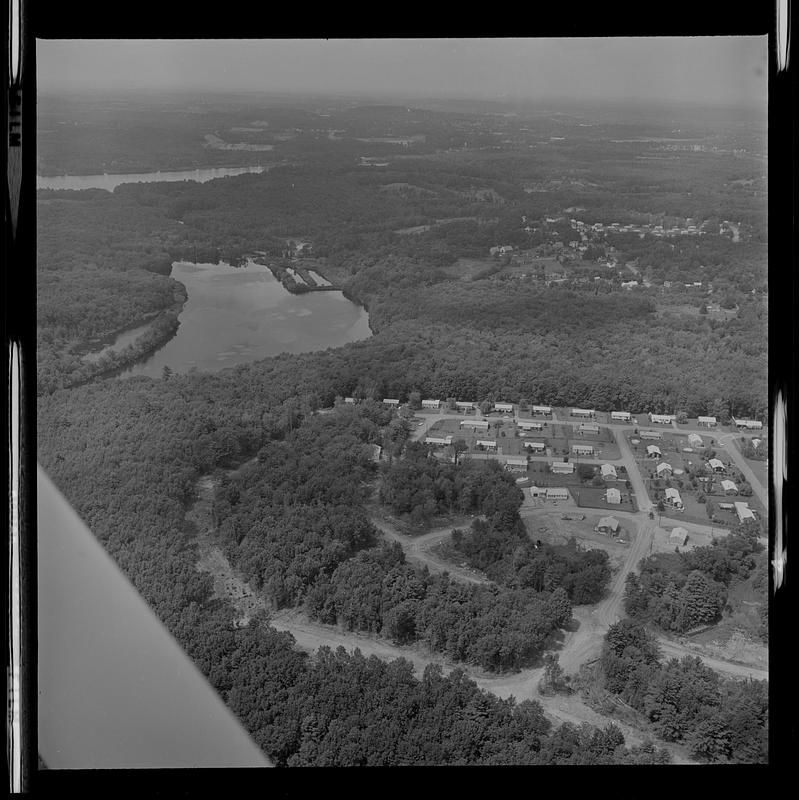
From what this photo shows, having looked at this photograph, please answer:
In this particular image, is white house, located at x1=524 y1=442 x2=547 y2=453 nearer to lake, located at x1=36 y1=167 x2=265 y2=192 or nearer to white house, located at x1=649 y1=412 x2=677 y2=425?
white house, located at x1=649 y1=412 x2=677 y2=425

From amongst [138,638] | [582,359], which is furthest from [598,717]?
[138,638]

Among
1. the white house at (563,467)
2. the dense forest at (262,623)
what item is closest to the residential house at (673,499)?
the white house at (563,467)

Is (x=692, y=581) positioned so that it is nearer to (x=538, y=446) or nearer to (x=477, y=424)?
(x=538, y=446)

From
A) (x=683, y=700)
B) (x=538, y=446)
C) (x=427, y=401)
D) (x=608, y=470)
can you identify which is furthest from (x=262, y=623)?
(x=683, y=700)

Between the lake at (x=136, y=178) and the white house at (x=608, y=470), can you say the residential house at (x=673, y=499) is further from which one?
the lake at (x=136, y=178)

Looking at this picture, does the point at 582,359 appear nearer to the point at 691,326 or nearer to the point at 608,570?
the point at 691,326

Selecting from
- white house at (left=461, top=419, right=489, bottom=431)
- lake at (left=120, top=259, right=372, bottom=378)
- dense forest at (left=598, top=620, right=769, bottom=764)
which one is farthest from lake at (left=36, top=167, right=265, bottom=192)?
dense forest at (left=598, top=620, right=769, bottom=764)
